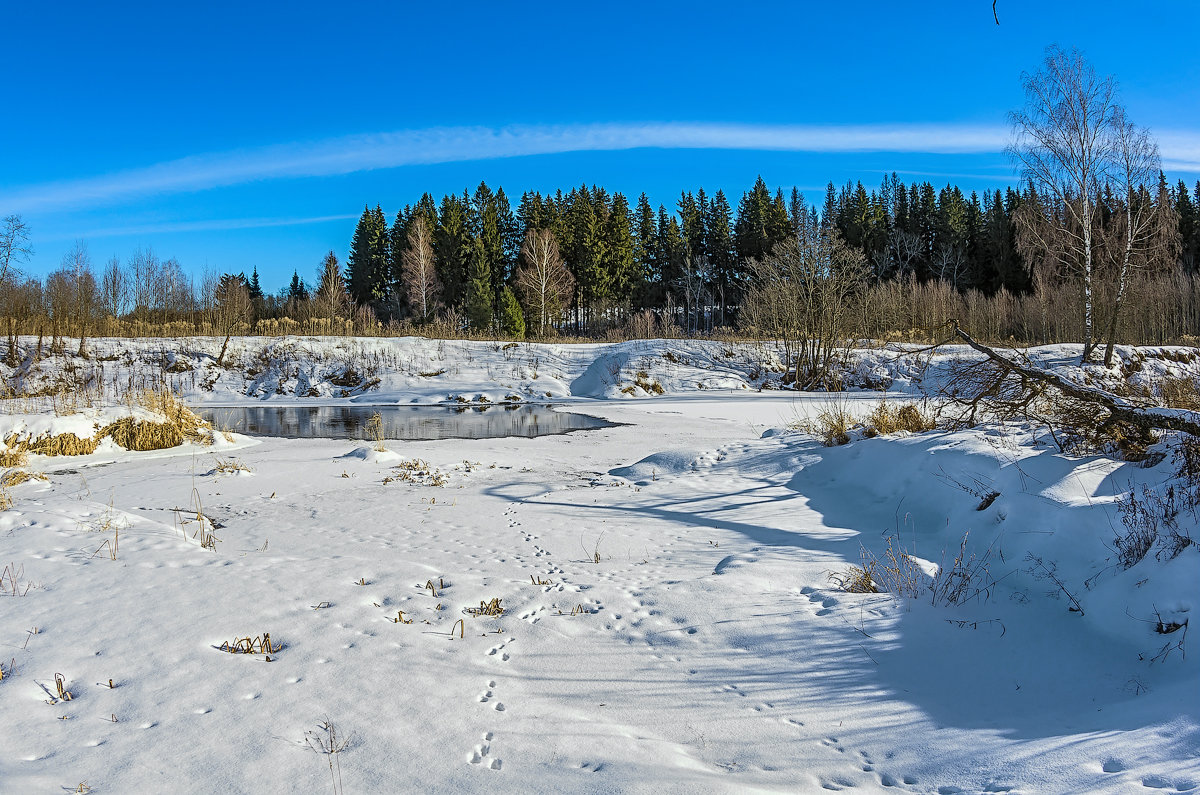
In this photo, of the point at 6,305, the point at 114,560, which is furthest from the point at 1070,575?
the point at 6,305

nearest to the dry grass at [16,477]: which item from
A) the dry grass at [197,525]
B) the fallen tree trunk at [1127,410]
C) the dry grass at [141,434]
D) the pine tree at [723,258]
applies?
the dry grass at [197,525]

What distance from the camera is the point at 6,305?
25828 millimetres

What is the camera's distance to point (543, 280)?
43938 millimetres

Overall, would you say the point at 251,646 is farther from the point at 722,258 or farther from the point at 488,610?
the point at 722,258

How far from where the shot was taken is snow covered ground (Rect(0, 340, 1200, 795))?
7.92 feet

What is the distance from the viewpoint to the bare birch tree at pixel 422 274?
46719mm

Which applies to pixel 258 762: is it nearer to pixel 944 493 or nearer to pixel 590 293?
pixel 944 493

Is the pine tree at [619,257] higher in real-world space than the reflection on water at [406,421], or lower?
higher

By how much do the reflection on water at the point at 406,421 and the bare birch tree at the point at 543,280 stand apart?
73.6 ft

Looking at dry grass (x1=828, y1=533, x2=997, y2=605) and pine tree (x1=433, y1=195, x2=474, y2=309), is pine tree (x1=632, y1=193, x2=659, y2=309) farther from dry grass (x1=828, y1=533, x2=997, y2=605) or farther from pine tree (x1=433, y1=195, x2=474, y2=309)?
dry grass (x1=828, y1=533, x2=997, y2=605)

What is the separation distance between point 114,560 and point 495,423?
12503 millimetres

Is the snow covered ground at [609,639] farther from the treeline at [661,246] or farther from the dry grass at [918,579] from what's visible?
the treeline at [661,246]

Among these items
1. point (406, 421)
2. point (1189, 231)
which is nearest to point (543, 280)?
point (406, 421)

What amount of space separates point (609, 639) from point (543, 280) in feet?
136
